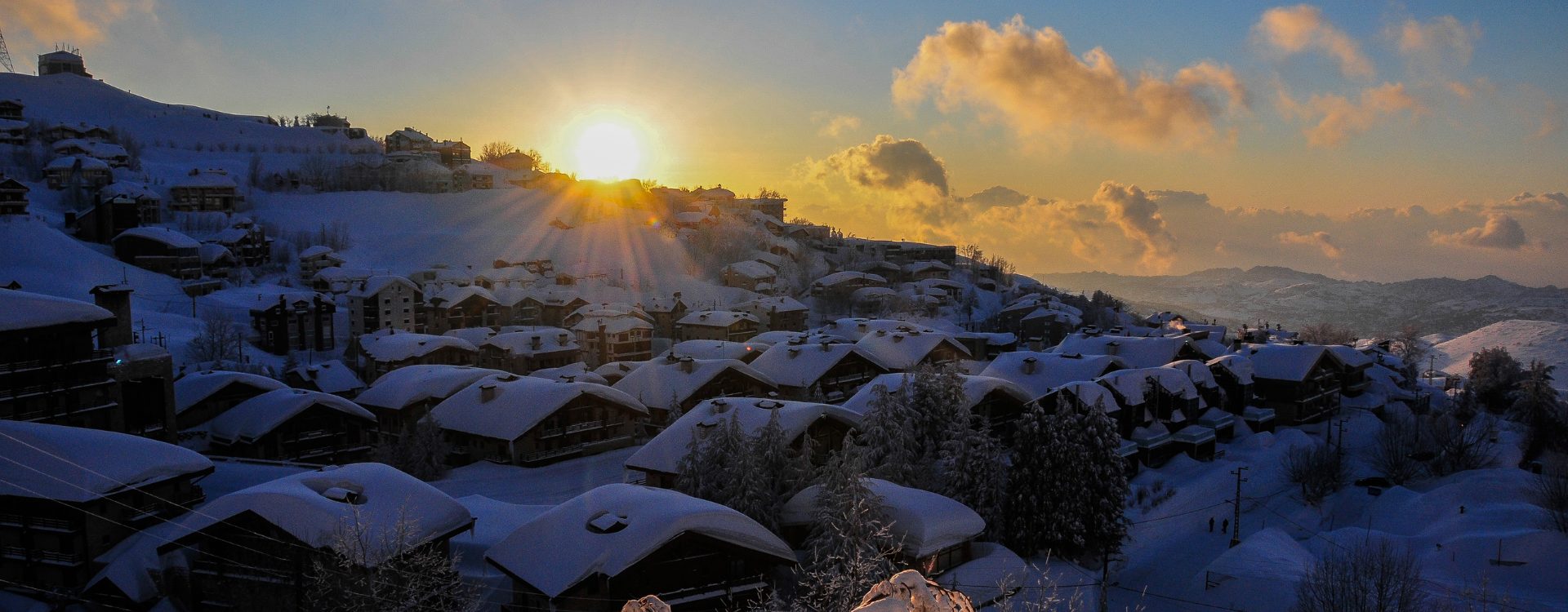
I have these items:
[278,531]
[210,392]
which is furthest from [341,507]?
[210,392]

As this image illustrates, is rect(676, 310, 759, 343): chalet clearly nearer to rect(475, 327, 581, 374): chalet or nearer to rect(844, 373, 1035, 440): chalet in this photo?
rect(475, 327, 581, 374): chalet

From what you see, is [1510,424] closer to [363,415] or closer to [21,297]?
[363,415]

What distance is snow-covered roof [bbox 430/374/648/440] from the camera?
1405 inches

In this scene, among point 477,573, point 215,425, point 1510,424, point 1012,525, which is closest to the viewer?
point 477,573

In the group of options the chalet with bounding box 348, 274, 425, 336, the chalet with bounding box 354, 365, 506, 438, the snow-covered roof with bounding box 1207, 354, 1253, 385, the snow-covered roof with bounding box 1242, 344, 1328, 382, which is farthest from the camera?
the chalet with bounding box 348, 274, 425, 336

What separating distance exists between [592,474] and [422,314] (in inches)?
1430

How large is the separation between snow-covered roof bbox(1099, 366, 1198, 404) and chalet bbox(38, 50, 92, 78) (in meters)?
139

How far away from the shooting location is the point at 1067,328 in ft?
251

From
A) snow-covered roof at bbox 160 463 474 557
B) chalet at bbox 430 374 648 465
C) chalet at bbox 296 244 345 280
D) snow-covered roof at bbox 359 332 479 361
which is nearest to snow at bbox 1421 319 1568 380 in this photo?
chalet at bbox 430 374 648 465

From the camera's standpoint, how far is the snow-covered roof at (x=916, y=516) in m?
22.6

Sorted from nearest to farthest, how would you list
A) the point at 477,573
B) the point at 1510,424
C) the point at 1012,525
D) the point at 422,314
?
1. the point at 477,573
2. the point at 1012,525
3. the point at 1510,424
4. the point at 422,314

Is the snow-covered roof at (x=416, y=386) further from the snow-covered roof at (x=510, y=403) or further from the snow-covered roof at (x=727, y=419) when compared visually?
the snow-covered roof at (x=727, y=419)

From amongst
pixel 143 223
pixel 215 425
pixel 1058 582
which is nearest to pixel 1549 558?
pixel 1058 582

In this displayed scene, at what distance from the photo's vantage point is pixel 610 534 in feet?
64.4
